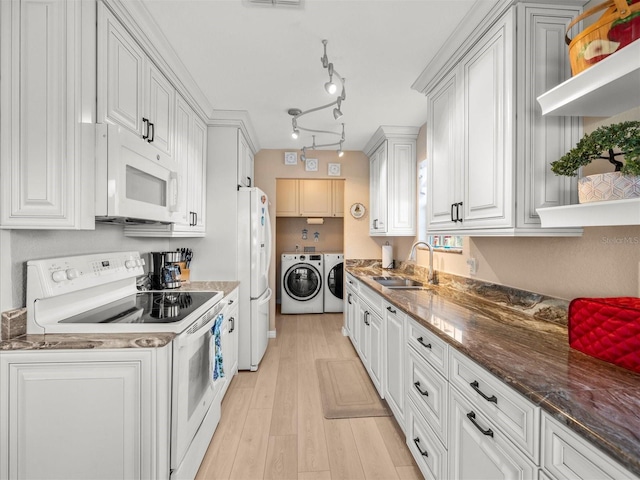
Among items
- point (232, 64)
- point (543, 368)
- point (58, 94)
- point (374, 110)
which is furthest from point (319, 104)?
point (543, 368)

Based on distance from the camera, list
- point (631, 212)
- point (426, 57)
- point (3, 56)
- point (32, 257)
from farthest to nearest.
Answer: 1. point (426, 57)
2. point (32, 257)
3. point (3, 56)
4. point (631, 212)

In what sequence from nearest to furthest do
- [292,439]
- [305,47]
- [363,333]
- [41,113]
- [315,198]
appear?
[41,113] → [305,47] → [292,439] → [363,333] → [315,198]

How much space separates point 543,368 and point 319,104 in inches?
97.9

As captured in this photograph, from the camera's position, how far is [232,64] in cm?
212

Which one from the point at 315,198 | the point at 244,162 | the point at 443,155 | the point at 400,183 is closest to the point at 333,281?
the point at 315,198

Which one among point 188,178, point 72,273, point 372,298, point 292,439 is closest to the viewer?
point 72,273

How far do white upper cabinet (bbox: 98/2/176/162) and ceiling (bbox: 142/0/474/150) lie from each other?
0.22m

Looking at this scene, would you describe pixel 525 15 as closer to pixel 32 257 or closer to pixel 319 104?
pixel 319 104

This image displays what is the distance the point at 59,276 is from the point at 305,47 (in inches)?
71.2

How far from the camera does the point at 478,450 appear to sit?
1093mm

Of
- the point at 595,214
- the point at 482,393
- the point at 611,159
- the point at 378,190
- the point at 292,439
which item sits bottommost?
the point at 292,439

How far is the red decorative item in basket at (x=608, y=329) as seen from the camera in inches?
36.2

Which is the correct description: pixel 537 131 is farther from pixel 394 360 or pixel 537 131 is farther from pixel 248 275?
pixel 248 275

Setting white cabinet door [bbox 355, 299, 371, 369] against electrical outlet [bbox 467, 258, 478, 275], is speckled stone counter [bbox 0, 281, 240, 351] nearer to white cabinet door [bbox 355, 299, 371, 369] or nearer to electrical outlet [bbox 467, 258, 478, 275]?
white cabinet door [bbox 355, 299, 371, 369]
